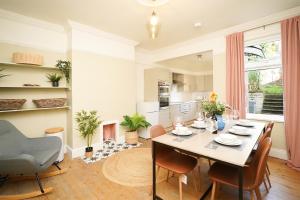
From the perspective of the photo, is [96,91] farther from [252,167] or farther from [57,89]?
[252,167]

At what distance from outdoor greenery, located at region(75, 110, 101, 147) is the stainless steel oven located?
2.30 meters

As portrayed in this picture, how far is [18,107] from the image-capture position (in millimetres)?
2533

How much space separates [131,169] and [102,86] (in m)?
1.97

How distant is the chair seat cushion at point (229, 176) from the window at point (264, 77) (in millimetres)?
2255

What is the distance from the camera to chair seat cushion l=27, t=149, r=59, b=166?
6.55ft

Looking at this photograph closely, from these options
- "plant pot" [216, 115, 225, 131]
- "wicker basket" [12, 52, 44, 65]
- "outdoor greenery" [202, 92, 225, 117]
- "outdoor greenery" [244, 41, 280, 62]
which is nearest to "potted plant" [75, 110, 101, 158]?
"wicker basket" [12, 52, 44, 65]

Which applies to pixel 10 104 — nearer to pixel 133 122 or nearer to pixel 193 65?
pixel 133 122

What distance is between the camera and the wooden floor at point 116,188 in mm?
1881

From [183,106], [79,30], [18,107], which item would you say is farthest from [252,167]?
[183,106]

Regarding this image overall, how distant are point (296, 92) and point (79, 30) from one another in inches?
168

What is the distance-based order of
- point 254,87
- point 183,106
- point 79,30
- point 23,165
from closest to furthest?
point 23,165, point 79,30, point 254,87, point 183,106

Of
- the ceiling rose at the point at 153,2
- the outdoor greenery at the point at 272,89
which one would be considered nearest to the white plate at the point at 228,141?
the ceiling rose at the point at 153,2

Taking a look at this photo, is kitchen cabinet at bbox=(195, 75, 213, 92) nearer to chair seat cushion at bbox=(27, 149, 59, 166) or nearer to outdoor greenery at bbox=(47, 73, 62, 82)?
outdoor greenery at bbox=(47, 73, 62, 82)

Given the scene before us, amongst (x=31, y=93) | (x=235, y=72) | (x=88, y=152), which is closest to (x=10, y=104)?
(x=31, y=93)
